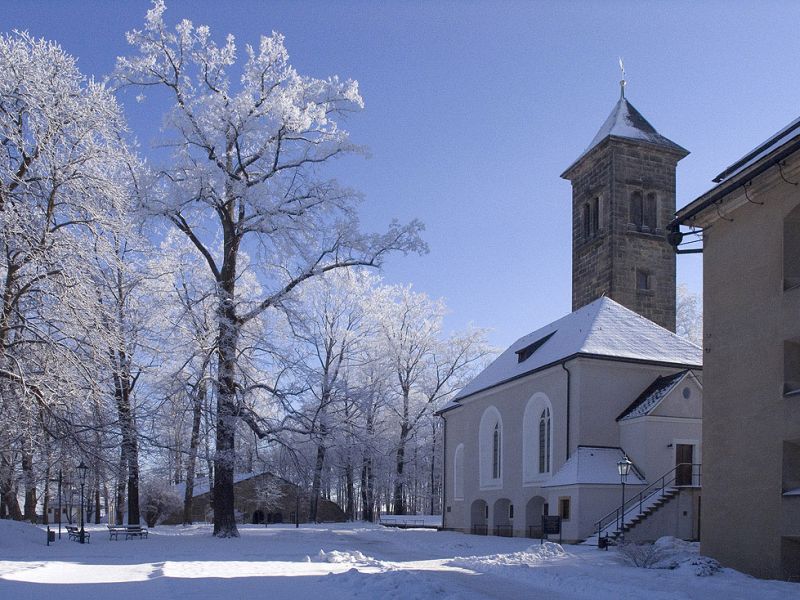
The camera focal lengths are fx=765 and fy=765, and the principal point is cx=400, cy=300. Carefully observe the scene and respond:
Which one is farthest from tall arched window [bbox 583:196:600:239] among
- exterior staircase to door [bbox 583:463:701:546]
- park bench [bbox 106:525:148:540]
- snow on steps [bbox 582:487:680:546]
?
park bench [bbox 106:525:148:540]

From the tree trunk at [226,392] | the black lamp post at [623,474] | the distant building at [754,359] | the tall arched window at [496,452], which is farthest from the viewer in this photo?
the tall arched window at [496,452]

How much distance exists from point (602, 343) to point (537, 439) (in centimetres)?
476

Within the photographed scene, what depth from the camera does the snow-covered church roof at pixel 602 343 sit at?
2823 cm

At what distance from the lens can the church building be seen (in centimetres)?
2541

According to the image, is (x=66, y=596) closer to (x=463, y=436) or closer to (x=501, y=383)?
(x=501, y=383)

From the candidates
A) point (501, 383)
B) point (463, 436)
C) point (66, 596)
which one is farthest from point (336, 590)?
point (463, 436)

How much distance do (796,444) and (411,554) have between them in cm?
1050

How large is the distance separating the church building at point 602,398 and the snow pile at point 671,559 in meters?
5.35

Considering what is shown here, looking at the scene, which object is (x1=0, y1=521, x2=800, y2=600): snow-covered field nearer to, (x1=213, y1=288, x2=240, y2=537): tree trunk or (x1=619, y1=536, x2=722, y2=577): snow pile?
(x1=619, y1=536, x2=722, y2=577): snow pile

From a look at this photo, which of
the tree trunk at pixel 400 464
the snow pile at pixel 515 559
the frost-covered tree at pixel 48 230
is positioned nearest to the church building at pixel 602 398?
the snow pile at pixel 515 559

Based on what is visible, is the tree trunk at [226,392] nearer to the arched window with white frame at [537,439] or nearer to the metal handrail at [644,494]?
the metal handrail at [644,494]

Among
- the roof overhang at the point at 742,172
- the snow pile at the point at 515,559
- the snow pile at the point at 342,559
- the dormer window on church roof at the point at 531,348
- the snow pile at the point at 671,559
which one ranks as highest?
the roof overhang at the point at 742,172

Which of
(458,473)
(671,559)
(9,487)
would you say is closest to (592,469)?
(671,559)

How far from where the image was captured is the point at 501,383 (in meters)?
32.6
